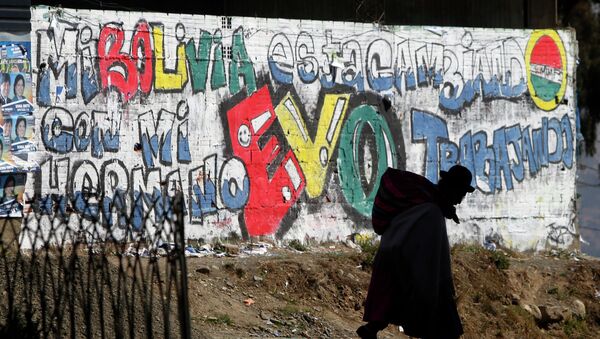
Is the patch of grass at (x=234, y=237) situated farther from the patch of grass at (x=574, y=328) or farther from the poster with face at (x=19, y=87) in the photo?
the patch of grass at (x=574, y=328)

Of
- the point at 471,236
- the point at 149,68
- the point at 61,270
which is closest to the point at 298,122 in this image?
the point at 149,68

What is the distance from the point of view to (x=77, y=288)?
8586 millimetres

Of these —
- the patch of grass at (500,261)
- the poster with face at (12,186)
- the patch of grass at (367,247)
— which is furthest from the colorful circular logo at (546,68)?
the poster with face at (12,186)

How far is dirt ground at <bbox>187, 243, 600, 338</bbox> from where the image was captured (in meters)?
11.3

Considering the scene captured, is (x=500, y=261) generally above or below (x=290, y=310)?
above

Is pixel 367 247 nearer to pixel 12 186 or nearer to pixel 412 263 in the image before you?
pixel 12 186

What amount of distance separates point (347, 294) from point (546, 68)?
5.99m

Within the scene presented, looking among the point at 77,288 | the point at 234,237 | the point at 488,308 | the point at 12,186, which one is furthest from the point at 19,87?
the point at 488,308

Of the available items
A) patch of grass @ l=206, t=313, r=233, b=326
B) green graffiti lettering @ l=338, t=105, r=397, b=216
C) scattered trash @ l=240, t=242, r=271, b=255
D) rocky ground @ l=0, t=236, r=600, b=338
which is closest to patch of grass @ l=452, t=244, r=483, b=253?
rocky ground @ l=0, t=236, r=600, b=338

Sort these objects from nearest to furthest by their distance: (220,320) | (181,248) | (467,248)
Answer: (181,248)
(220,320)
(467,248)

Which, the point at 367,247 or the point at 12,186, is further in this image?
the point at 367,247

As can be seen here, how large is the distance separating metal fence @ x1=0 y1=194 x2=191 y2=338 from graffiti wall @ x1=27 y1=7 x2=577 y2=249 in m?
3.70

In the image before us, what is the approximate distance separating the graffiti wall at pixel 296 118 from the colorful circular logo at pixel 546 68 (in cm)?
2

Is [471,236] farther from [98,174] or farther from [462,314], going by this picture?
[98,174]
